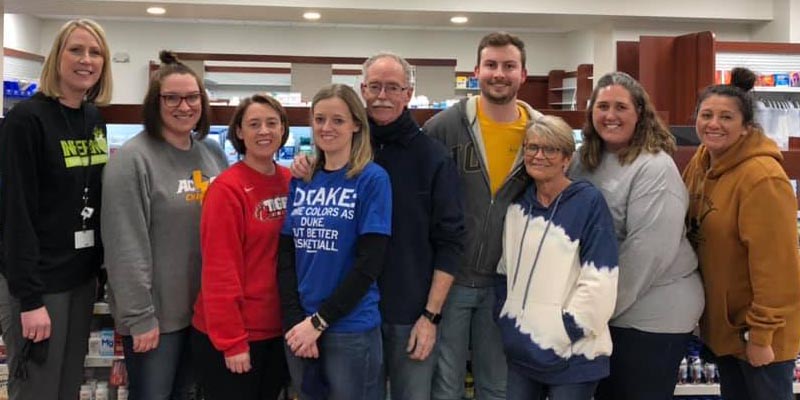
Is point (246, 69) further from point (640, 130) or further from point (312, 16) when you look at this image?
point (640, 130)

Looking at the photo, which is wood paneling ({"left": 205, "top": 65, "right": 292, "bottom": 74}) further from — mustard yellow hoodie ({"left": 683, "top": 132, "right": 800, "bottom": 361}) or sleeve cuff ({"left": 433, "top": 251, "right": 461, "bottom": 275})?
mustard yellow hoodie ({"left": 683, "top": 132, "right": 800, "bottom": 361})

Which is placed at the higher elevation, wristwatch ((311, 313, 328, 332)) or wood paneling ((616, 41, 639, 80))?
wood paneling ((616, 41, 639, 80))

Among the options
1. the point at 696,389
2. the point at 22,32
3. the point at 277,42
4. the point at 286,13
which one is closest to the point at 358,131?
the point at 696,389

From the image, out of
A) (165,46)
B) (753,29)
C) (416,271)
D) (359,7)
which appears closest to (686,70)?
(753,29)

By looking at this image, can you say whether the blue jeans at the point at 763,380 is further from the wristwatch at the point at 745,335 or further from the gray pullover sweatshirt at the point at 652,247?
the gray pullover sweatshirt at the point at 652,247

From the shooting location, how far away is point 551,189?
2076 mm

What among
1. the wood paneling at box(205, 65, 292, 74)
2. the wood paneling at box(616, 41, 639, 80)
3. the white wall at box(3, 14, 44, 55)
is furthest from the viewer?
the wood paneling at box(205, 65, 292, 74)

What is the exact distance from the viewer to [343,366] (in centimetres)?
195

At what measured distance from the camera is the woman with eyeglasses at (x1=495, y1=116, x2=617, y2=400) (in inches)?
77.7

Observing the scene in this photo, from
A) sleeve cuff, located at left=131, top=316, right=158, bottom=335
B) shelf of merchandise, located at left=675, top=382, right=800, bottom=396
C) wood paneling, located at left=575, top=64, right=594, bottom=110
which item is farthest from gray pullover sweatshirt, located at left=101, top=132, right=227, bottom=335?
wood paneling, located at left=575, top=64, right=594, bottom=110

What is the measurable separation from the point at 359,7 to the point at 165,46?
17.8 ft

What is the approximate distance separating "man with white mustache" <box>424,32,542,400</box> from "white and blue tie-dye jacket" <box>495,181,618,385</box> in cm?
24

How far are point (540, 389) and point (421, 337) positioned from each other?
0.41 metres

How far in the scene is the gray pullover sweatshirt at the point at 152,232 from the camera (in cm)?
206
